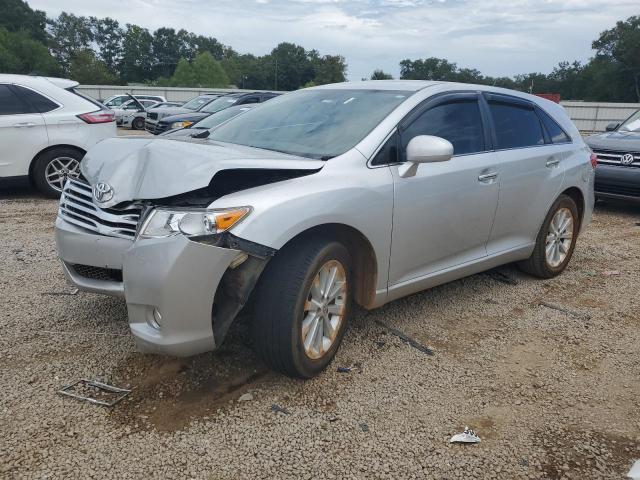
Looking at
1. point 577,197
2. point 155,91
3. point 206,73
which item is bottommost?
point 577,197

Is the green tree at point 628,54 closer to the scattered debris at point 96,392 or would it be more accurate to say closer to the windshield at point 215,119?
the windshield at point 215,119

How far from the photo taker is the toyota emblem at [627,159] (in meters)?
7.85

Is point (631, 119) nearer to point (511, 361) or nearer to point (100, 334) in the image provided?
point (511, 361)

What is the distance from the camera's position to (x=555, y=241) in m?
5.06

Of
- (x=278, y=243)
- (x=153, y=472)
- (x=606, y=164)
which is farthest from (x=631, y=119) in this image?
(x=153, y=472)

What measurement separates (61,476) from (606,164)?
26.7ft

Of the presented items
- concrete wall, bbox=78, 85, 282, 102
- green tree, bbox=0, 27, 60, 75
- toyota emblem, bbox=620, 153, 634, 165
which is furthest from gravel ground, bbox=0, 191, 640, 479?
green tree, bbox=0, 27, 60, 75

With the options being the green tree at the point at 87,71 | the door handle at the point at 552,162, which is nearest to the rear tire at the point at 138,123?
the door handle at the point at 552,162

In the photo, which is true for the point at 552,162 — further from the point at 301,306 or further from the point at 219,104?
the point at 219,104

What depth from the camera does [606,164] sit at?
26.8ft

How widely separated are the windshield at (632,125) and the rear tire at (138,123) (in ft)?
67.9

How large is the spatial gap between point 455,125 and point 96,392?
9.55 ft

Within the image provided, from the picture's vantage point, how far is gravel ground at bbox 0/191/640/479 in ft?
8.18

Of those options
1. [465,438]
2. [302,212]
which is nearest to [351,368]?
[465,438]
